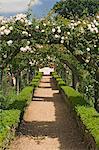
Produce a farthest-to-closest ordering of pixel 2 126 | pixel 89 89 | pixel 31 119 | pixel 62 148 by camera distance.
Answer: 1. pixel 89 89
2. pixel 31 119
3. pixel 62 148
4. pixel 2 126

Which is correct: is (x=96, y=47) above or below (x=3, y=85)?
above

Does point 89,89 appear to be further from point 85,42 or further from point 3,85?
point 85,42

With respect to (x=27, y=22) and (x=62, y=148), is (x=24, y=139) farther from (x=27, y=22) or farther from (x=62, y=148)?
(x=27, y=22)

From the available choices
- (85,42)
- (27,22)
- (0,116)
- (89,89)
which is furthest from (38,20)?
(89,89)

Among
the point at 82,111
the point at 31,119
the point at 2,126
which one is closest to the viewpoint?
the point at 2,126

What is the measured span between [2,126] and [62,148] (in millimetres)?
1612

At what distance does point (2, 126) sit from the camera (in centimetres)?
989

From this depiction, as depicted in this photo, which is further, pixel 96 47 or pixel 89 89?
pixel 89 89

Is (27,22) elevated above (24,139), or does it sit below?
above

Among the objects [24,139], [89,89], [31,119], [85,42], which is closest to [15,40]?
[85,42]

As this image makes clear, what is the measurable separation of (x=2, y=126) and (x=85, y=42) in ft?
11.1

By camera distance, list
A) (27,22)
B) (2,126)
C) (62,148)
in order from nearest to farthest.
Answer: (2,126)
(62,148)
(27,22)

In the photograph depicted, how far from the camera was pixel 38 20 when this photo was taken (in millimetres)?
11773

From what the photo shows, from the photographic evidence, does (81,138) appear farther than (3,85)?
No
